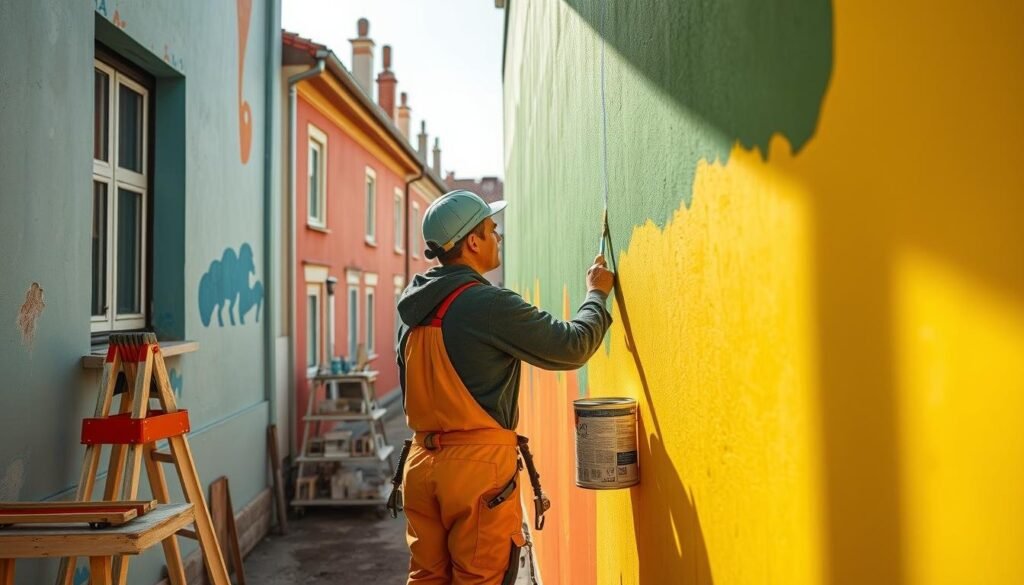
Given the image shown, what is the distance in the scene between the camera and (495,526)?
2.99m

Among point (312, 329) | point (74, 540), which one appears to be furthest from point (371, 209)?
point (74, 540)

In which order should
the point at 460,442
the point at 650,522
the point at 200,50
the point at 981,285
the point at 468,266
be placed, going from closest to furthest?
the point at 981,285
the point at 650,522
the point at 460,442
the point at 468,266
the point at 200,50

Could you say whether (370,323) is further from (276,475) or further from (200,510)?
(200,510)

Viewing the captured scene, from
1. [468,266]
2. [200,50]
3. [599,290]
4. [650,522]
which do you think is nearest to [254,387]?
[200,50]

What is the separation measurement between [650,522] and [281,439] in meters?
8.71

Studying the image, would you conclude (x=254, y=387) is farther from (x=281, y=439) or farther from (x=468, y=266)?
(x=468, y=266)

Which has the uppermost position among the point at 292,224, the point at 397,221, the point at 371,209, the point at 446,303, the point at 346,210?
the point at 397,221

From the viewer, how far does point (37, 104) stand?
4.33 metres

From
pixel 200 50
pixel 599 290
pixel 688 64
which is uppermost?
pixel 200 50

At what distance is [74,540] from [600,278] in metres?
2.23

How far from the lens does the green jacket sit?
8.91 ft

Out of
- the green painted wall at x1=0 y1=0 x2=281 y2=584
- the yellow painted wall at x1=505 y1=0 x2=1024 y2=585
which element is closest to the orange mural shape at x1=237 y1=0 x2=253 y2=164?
the green painted wall at x1=0 y1=0 x2=281 y2=584

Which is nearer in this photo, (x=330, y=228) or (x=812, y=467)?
(x=812, y=467)

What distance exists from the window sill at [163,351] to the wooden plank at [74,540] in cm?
150
